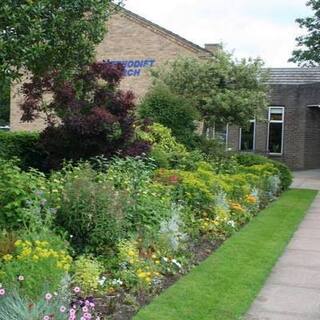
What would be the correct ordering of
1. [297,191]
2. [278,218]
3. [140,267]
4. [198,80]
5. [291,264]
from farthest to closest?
[198,80] < [297,191] < [278,218] < [291,264] < [140,267]

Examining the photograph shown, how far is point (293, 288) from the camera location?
7164mm

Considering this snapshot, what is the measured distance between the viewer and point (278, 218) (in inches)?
505

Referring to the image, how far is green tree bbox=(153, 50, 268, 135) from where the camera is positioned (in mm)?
20688

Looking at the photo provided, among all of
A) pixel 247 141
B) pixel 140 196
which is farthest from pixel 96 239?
pixel 247 141

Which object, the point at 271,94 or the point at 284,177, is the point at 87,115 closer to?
the point at 284,177

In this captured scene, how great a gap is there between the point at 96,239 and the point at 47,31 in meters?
3.27

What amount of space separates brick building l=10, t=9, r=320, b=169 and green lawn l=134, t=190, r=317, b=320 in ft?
64.0

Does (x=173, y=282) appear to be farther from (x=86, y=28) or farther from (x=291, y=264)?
(x=86, y=28)

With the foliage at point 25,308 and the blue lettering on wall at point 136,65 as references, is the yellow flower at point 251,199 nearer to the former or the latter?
the foliage at point 25,308

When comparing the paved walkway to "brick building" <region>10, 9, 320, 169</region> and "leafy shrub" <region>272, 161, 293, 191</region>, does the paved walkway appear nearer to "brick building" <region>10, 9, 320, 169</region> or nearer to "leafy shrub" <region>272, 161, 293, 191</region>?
"leafy shrub" <region>272, 161, 293, 191</region>

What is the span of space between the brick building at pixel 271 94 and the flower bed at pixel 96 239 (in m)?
20.2

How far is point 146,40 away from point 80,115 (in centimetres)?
1786

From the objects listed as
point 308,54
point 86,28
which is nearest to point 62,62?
point 86,28

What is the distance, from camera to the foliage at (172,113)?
1934cm
